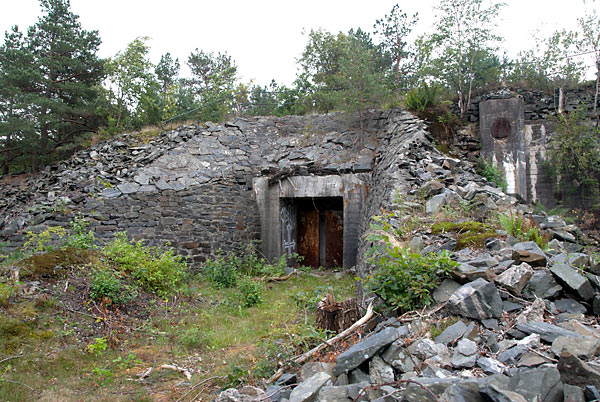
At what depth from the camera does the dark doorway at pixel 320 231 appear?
34.5 feet

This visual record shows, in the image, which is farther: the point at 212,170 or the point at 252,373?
the point at 212,170

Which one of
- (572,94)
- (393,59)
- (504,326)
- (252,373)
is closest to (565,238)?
(504,326)

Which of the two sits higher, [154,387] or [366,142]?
[366,142]

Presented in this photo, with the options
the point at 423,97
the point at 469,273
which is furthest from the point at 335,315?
the point at 423,97

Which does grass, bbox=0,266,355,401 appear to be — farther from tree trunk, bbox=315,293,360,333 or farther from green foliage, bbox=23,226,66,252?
green foliage, bbox=23,226,66,252

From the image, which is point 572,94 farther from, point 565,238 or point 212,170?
point 212,170

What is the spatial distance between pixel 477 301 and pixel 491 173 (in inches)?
272

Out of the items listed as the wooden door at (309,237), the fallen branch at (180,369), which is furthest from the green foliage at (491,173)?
the fallen branch at (180,369)

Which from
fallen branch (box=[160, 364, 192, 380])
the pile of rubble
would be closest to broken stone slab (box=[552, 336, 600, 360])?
the pile of rubble

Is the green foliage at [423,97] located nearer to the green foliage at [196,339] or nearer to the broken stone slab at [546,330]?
the green foliage at [196,339]

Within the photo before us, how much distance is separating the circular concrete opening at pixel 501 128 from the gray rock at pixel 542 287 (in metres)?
7.04

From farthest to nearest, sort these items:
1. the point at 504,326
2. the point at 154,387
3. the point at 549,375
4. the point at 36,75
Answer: the point at 36,75 → the point at 154,387 → the point at 504,326 → the point at 549,375

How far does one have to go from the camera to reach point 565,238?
4.64 meters

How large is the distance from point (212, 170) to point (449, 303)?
26.3ft
